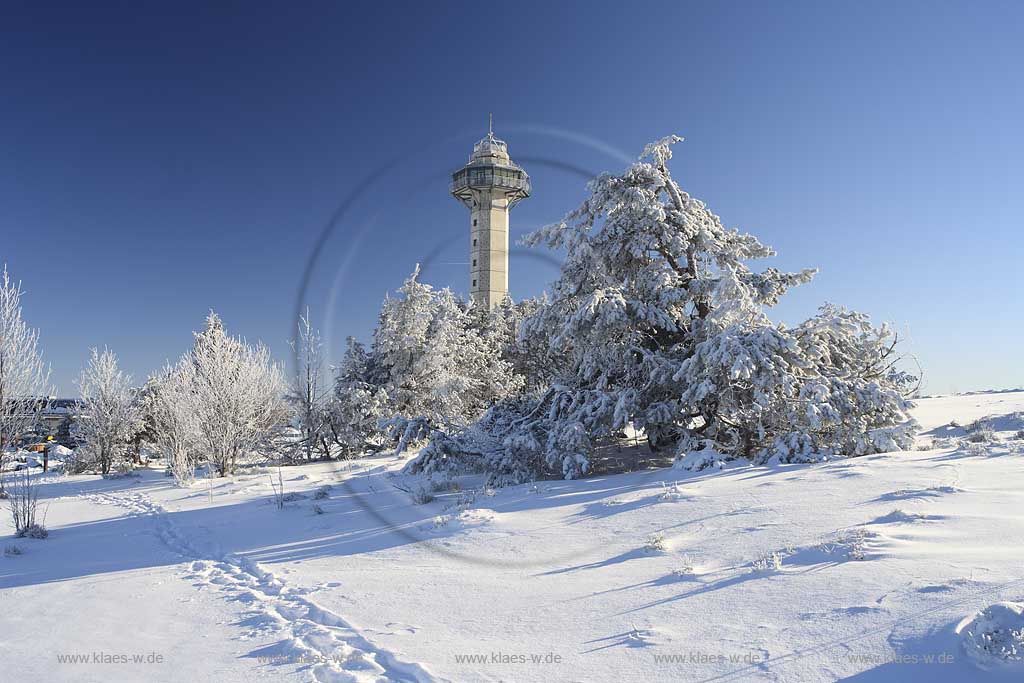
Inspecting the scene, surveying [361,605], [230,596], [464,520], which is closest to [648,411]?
[464,520]

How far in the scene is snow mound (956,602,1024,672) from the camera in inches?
124

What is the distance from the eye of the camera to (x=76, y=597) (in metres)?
6.22

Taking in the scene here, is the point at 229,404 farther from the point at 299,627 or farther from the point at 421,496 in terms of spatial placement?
the point at 299,627

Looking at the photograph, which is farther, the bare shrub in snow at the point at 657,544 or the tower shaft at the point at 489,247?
the tower shaft at the point at 489,247

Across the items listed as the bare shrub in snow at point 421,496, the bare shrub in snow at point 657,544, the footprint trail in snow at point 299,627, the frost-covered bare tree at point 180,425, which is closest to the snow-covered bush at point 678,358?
the bare shrub in snow at point 421,496

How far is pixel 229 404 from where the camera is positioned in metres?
19.0

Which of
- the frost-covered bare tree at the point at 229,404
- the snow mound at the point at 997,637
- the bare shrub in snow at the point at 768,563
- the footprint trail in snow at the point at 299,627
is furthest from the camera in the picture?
the frost-covered bare tree at the point at 229,404

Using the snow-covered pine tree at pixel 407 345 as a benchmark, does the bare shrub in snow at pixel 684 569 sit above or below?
below

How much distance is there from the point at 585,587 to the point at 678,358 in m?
7.37

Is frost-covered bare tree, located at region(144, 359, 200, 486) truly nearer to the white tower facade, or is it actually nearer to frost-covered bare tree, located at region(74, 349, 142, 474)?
frost-covered bare tree, located at region(74, 349, 142, 474)

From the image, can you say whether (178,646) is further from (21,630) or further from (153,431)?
(153,431)

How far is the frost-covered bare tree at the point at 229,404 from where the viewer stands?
1848 cm

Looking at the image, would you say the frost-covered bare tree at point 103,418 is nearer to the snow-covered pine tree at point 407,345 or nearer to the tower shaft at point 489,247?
the snow-covered pine tree at point 407,345

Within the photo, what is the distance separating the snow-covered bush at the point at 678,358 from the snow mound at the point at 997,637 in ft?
19.0
